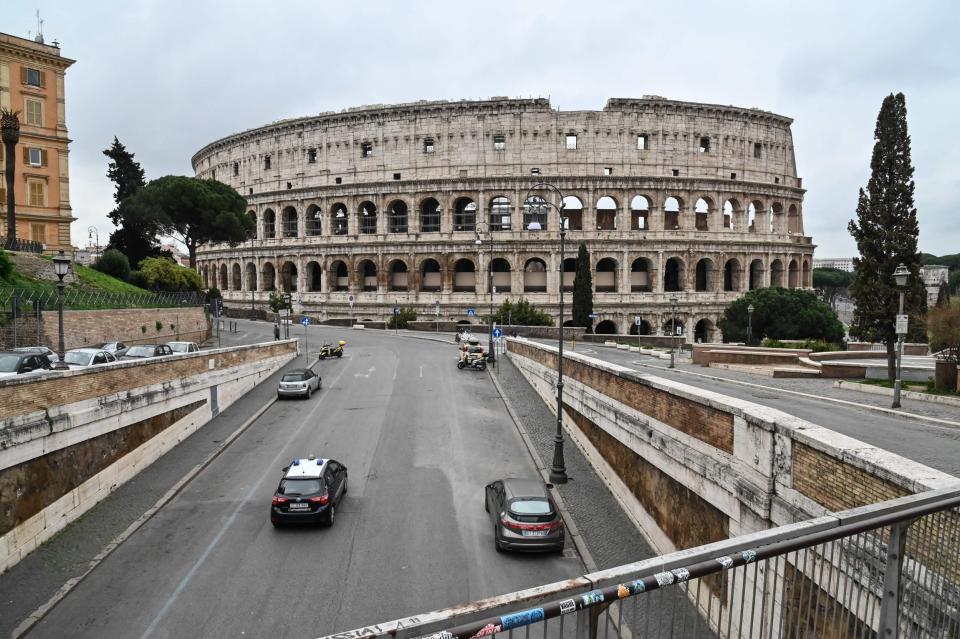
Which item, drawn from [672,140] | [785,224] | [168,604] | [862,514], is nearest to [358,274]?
[672,140]

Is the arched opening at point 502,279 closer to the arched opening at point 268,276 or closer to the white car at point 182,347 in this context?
the arched opening at point 268,276

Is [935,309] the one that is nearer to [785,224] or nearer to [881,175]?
[881,175]

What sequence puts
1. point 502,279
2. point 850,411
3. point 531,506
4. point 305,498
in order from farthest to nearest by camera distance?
point 502,279 < point 850,411 < point 305,498 < point 531,506

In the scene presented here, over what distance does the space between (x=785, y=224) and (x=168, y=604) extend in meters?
72.1

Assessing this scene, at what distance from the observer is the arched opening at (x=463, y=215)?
64200 millimetres

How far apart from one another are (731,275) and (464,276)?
100 ft

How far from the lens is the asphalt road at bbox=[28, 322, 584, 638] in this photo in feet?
34.6

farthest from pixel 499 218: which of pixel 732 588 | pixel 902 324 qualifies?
pixel 732 588

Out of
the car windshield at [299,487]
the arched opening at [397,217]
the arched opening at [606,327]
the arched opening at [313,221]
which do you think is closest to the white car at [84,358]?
the car windshield at [299,487]

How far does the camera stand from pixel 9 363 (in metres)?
16.3

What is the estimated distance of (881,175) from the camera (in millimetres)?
27469

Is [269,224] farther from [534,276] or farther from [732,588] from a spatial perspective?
[732,588]

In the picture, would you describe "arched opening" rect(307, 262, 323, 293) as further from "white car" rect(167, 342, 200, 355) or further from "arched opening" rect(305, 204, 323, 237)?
"white car" rect(167, 342, 200, 355)

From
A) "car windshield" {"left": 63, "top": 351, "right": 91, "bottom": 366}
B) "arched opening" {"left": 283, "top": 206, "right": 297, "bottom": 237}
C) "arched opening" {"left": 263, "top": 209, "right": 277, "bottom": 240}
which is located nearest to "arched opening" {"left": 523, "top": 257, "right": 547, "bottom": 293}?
"arched opening" {"left": 283, "top": 206, "right": 297, "bottom": 237}
